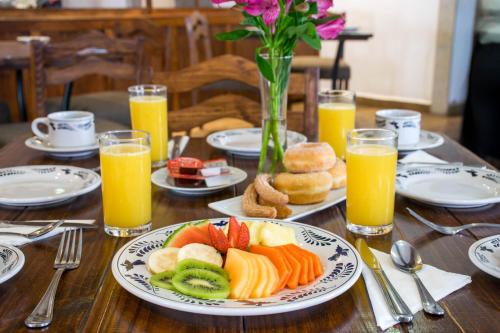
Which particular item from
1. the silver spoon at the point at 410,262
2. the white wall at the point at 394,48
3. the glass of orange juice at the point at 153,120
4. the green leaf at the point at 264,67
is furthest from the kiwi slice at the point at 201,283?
the white wall at the point at 394,48

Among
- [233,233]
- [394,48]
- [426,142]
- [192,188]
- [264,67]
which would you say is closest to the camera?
[233,233]

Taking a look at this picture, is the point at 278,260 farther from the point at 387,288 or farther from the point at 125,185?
the point at 125,185

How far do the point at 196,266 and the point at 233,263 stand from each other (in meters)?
0.04

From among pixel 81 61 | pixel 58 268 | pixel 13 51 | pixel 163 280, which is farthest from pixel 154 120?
pixel 13 51

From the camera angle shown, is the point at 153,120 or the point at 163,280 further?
the point at 153,120

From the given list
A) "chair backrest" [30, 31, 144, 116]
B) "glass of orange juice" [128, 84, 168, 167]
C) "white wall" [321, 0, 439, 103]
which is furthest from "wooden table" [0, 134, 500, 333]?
"white wall" [321, 0, 439, 103]

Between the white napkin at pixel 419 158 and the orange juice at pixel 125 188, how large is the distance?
0.65 meters

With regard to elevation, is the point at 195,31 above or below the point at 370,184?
above

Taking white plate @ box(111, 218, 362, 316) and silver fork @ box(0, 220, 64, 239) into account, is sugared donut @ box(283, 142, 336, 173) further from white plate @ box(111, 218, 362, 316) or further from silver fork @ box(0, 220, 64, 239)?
silver fork @ box(0, 220, 64, 239)

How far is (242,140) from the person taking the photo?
165 centimetres

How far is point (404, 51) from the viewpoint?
6.12 metres

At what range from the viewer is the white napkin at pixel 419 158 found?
1382 millimetres

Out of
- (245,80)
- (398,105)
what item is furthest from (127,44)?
(398,105)

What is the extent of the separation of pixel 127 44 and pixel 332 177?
68.3 inches
